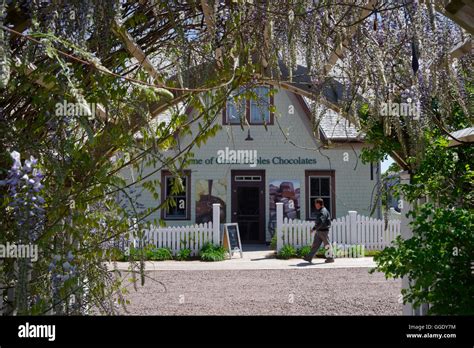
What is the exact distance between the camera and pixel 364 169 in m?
14.8

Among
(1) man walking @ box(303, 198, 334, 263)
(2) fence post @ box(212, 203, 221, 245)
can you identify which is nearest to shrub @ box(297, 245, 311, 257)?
(1) man walking @ box(303, 198, 334, 263)

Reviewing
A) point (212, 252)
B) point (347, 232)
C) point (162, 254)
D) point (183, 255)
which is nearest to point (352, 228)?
point (347, 232)

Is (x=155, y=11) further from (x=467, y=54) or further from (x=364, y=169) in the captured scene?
(x=364, y=169)

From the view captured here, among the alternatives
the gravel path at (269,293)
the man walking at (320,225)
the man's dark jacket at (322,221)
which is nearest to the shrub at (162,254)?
the gravel path at (269,293)

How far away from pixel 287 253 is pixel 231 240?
1.54 meters

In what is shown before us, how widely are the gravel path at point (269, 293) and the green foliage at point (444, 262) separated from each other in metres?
3.59

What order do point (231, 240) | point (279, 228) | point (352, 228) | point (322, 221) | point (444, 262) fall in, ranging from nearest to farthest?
point (444, 262)
point (322, 221)
point (231, 240)
point (279, 228)
point (352, 228)

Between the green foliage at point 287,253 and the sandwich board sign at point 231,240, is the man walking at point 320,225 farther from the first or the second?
the sandwich board sign at point 231,240

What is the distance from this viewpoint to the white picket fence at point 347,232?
12.9 m

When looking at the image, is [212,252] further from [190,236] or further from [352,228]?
[352,228]

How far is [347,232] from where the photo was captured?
1318 cm

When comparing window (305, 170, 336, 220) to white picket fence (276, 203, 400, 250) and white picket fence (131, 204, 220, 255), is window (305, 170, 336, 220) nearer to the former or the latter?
white picket fence (276, 203, 400, 250)

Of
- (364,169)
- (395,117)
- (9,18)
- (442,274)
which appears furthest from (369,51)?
(364,169)

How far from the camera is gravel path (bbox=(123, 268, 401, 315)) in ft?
22.1
